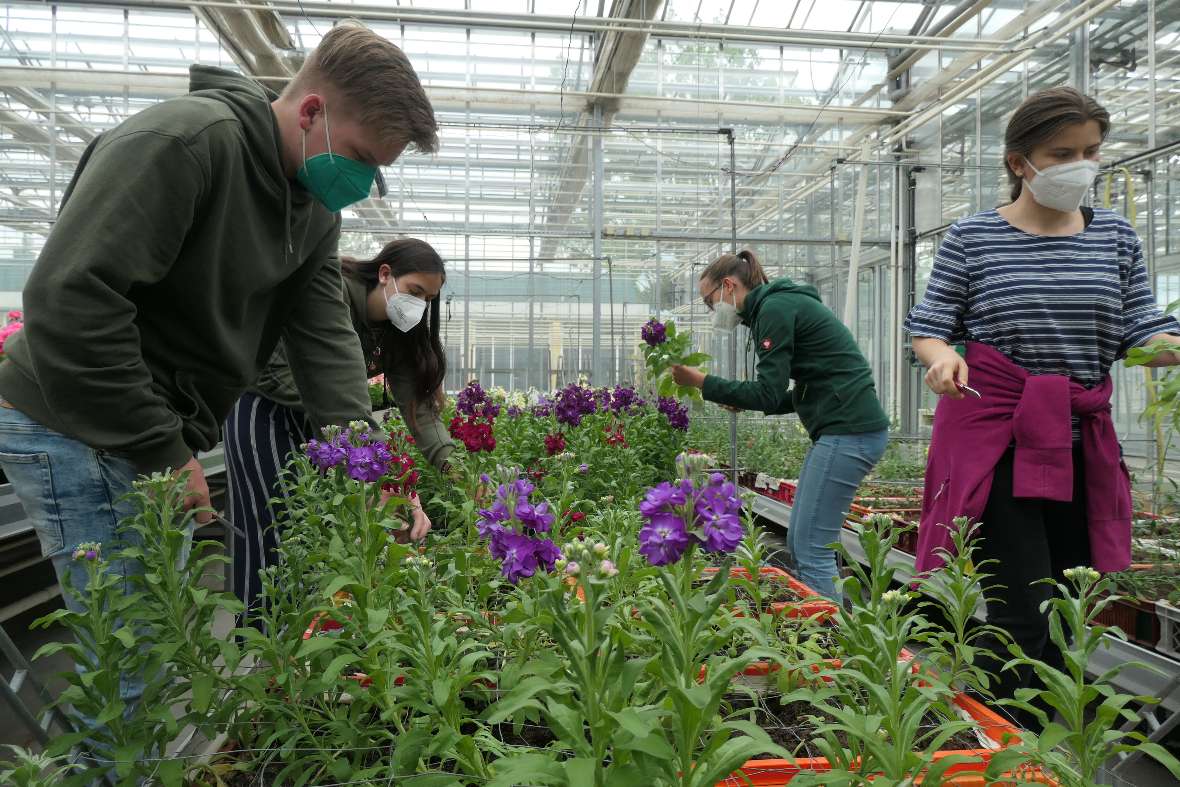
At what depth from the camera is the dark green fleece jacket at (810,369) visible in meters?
2.79

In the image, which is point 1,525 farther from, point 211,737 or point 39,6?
point 39,6

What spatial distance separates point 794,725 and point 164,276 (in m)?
1.51

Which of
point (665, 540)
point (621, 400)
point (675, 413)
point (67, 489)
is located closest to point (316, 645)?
point (67, 489)

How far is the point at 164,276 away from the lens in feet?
4.79

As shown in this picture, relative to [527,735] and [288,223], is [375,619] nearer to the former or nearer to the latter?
[527,735]

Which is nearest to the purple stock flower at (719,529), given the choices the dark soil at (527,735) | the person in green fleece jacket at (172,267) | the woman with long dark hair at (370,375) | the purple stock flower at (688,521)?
the purple stock flower at (688,521)

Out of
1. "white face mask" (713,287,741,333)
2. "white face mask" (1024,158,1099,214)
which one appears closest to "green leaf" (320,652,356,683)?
"white face mask" (1024,158,1099,214)

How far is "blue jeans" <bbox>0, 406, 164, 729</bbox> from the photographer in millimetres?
1451

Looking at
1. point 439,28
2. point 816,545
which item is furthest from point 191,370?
point 439,28

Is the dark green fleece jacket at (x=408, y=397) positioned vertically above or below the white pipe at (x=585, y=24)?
below

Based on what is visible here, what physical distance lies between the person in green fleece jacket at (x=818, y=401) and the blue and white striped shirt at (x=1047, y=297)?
2.98 ft

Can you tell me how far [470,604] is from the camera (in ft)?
5.83

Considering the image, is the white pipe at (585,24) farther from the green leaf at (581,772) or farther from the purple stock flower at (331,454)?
Result: the green leaf at (581,772)

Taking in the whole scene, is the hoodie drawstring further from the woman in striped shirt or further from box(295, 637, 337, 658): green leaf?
the woman in striped shirt
